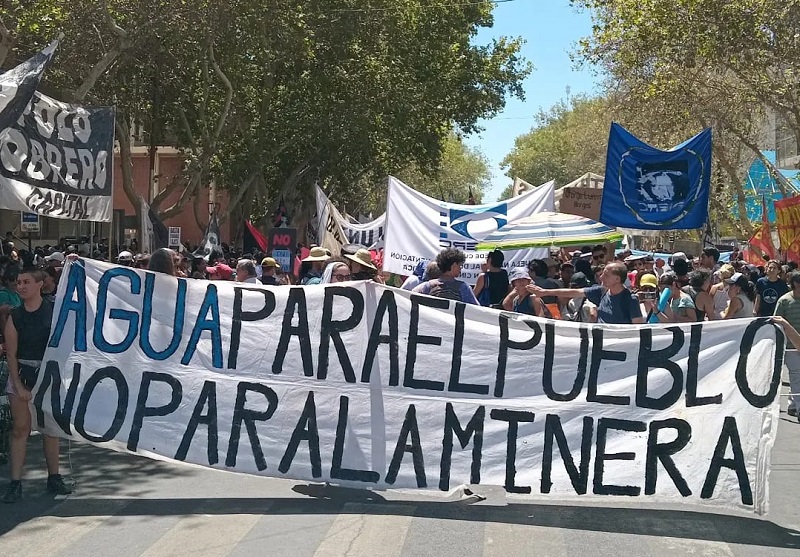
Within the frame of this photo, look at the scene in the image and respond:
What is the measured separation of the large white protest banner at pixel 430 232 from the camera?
46.0 feet

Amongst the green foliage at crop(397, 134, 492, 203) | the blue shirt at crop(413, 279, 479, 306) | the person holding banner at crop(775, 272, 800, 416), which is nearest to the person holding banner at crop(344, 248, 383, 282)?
the blue shirt at crop(413, 279, 479, 306)

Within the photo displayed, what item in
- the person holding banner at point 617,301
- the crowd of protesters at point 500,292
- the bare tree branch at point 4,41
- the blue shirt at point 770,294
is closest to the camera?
the crowd of protesters at point 500,292

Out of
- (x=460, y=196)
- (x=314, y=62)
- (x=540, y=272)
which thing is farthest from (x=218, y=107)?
(x=460, y=196)

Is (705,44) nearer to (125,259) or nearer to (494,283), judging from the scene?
(494,283)

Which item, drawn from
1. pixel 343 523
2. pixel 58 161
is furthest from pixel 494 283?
pixel 343 523

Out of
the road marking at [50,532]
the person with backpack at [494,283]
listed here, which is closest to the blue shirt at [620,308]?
the person with backpack at [494,283]

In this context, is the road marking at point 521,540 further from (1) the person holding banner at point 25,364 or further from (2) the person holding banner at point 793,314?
(2) the person holding banner at point 793,314

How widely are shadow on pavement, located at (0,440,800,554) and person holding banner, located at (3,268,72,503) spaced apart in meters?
0.15

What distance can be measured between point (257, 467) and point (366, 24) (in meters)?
22.3

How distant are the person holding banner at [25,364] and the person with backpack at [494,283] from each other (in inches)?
193

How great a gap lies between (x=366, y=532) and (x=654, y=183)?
7700 millimetres

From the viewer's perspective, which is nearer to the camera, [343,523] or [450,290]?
[343,523]

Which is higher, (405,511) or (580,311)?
(580,311)

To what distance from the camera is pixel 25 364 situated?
287 inches
